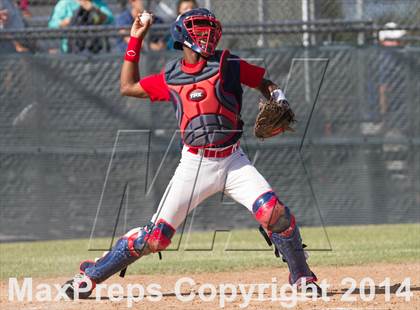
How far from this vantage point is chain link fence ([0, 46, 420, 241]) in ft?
37.3

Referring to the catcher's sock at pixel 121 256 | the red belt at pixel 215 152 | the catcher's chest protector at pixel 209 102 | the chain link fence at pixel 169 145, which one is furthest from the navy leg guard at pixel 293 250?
the chain link fence at pixel 169 145

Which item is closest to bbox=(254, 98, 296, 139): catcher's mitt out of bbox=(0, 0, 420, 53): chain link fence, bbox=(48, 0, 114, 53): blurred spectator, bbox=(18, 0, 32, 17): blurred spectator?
bbox=(0, 0, 420, 53): chain link fence

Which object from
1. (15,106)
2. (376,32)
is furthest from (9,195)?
(376,32)

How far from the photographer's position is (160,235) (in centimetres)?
666

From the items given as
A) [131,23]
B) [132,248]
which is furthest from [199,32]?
[131,23]

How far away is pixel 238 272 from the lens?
8.45m

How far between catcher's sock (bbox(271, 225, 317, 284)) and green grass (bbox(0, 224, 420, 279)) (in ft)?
6.08

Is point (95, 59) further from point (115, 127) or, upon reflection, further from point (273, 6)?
point (273, 6)

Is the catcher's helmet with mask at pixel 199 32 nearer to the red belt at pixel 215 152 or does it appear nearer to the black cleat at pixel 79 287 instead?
the red belt at pixel 215 152

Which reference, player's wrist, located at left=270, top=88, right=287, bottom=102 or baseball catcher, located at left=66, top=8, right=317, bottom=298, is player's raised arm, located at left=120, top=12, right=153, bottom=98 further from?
player's wrist, located at left=270, top=88, right=287, bottom=102

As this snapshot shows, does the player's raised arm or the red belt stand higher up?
the player's raised arm

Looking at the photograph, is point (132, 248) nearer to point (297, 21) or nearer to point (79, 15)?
point (297, 21)

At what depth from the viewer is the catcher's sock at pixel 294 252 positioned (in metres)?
6.74

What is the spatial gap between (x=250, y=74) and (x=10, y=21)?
20.0 feet
